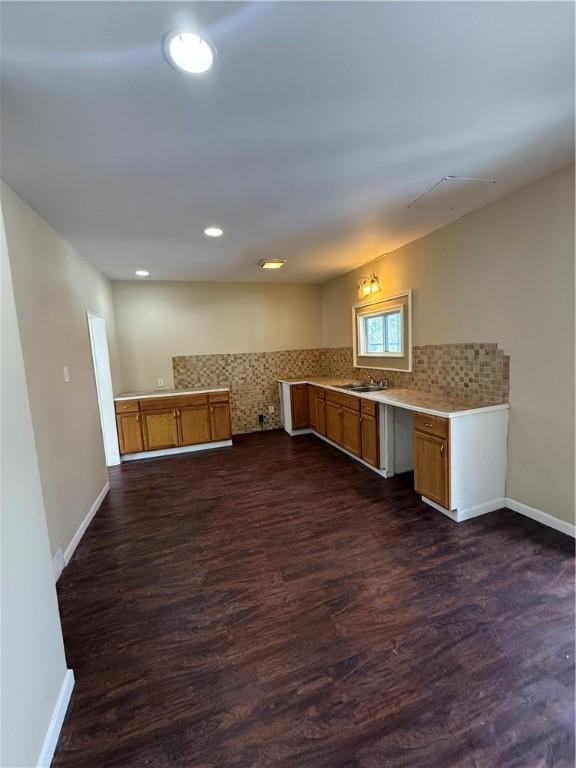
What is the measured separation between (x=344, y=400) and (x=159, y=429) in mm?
2555

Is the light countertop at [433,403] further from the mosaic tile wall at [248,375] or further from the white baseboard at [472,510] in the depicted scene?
the mosaic tile wall at [248,375]

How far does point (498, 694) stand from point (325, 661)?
70 cm

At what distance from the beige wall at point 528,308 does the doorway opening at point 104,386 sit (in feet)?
12.8

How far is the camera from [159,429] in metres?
4.48

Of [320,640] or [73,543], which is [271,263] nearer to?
[73,543]

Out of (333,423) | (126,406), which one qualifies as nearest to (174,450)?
(126,406)

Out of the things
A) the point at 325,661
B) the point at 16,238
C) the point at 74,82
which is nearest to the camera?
the point at 74,82

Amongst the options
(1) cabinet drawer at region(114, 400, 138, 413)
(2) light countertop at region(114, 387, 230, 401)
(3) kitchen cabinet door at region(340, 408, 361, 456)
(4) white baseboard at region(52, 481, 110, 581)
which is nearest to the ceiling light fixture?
(3) kitchen cabinet door at region(340, 408, 361, 456)

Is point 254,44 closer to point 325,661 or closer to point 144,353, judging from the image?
point 325,661

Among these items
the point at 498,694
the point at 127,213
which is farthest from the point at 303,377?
the point at 498,694

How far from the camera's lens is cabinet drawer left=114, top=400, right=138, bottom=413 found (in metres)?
4.27

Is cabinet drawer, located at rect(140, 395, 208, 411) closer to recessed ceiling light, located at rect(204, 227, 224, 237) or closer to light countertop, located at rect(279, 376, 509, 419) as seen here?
light countertop, located at rect(279, 376, 509, 419)

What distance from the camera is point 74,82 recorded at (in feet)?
4.09

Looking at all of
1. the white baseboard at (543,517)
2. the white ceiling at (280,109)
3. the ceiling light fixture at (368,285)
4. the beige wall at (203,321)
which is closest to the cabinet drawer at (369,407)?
the white baseboard at (543,517)
